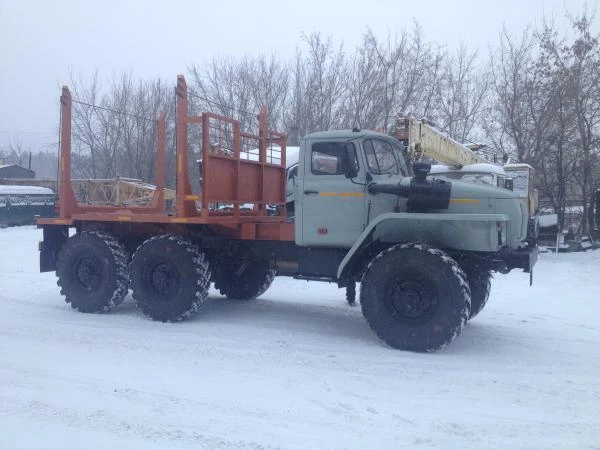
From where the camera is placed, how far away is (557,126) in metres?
20.9

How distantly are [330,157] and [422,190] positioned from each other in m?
1.29

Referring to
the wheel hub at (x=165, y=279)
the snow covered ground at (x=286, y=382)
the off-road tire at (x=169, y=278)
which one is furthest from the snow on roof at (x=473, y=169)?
the wheel hub at (x=165, y=279)

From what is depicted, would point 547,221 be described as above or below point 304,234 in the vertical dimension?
above

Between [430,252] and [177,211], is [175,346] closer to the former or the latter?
[177,211]

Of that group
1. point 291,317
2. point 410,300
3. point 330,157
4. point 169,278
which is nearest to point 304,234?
point 330,157

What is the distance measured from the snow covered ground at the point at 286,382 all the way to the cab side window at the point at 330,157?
7.19 ft

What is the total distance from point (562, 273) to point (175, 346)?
10989 mm

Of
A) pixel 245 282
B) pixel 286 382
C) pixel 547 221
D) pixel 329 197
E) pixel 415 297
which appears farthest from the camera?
pixel 547 221

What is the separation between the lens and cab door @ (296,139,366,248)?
25.6 feet

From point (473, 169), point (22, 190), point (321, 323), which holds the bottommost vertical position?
point (321, 323)

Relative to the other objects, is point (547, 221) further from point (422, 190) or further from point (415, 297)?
point (415, 297)

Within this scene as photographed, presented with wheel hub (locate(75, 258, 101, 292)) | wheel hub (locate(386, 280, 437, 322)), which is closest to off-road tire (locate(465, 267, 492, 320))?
wheel hub (locate(386, 280, 437, 322))

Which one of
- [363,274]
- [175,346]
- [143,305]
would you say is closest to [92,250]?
[143,305]

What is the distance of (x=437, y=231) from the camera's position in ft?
24.5
